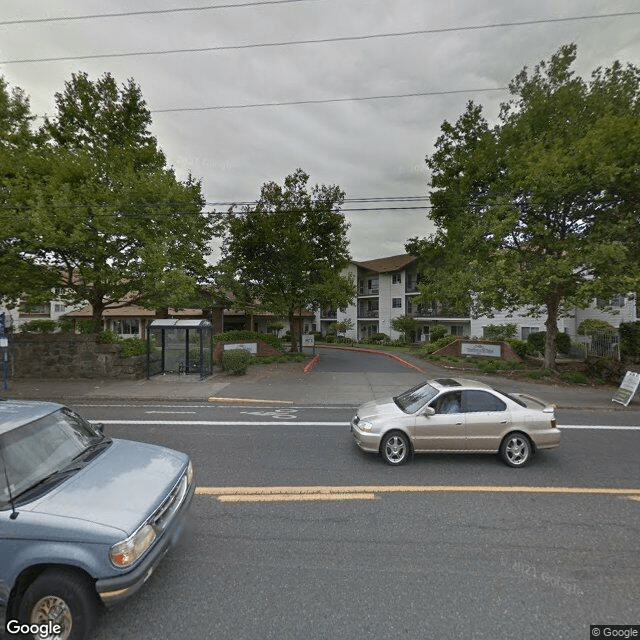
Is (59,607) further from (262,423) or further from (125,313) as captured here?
(125,313)

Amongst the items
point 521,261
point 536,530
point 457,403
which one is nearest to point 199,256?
point 457,403

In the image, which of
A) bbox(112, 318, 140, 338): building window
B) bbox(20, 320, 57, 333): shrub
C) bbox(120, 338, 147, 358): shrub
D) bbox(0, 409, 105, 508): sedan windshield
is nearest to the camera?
bbox(0, 409, 105, 508): sedan windshield

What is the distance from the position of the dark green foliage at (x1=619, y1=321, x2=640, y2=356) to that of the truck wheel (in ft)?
65.2

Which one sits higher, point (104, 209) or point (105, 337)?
point (104, 209)

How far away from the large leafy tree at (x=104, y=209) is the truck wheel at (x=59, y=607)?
11.1m

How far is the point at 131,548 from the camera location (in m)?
2.46

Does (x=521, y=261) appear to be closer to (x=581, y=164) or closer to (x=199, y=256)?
(x=581, y=164)

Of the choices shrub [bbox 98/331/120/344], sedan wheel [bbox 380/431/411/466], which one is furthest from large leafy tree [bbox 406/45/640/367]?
shrub [bbox 98/331/120/344]

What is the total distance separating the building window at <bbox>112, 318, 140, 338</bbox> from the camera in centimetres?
3238

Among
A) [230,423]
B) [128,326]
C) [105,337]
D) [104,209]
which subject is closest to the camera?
[230,423]

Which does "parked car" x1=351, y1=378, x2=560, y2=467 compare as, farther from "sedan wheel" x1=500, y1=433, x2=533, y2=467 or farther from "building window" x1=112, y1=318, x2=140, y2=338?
"building window" x1=112, y1=318, x2=140, y2=338

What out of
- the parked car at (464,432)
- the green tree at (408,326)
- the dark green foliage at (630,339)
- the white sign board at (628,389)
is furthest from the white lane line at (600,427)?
the green tree at (408,326)

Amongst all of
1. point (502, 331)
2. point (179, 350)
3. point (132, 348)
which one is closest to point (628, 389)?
point (502, 331)

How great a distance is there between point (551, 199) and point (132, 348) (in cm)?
1750
